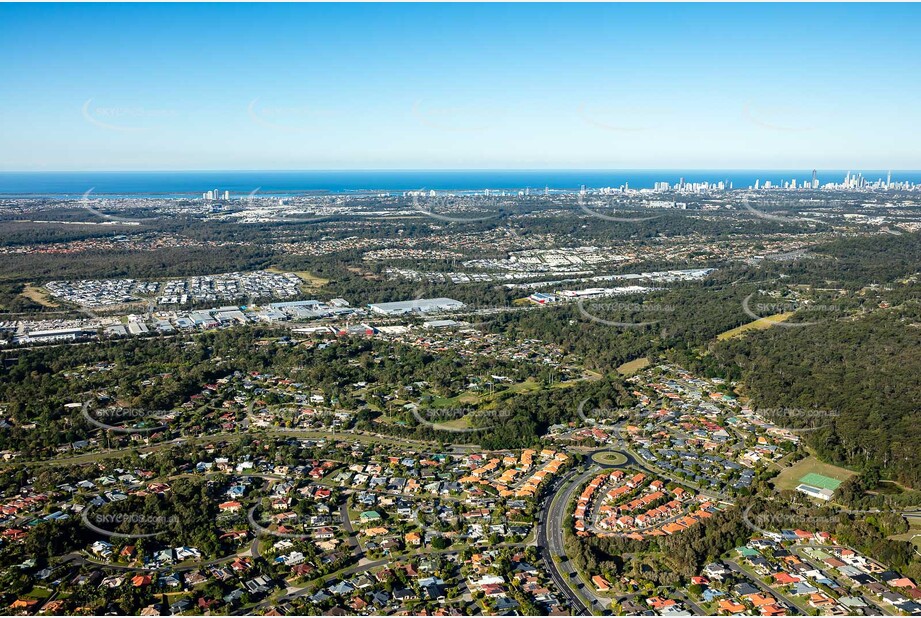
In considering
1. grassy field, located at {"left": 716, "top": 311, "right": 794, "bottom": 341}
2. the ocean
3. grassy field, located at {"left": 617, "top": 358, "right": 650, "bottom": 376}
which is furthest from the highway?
the ocean

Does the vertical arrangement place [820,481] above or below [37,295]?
below

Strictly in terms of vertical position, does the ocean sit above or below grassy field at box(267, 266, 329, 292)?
above

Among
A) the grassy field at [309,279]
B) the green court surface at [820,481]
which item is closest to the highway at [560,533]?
the green court surface at [820,481]

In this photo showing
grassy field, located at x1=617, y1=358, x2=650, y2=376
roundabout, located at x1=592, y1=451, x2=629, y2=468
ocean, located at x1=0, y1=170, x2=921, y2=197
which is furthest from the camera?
ocean, located at x1=0, y1=170, x2=921, y2=197

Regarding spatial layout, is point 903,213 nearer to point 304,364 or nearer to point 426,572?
point 304,364

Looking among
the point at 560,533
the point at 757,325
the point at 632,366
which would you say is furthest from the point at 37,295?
the point at 757,325

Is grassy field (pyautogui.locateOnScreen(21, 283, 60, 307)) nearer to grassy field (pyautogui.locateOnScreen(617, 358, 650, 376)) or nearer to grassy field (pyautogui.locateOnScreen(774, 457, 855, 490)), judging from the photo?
grassy field (pyautogui.locateOnScreen(617, 358, 650, 376))

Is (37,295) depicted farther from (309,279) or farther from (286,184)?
(286,184)
